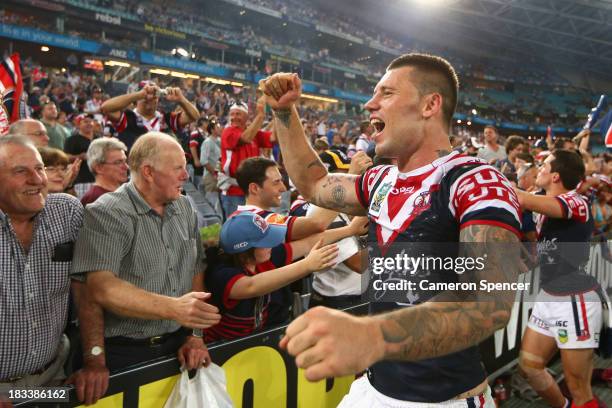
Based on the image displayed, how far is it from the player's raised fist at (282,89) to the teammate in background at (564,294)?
2.00m

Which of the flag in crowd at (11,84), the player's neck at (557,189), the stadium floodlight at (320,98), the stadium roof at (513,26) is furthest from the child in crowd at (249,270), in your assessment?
the stadium roof at (513,26)

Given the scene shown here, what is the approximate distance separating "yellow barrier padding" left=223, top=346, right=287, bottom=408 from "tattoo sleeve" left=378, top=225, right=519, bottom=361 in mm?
1639

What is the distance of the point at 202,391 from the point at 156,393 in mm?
230

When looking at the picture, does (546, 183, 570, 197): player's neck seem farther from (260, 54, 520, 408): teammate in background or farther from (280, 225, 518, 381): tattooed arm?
(280, 225, 518, 381): tattooed arm

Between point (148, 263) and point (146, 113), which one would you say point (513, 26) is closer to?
point (146, 113)

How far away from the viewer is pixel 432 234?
175cm

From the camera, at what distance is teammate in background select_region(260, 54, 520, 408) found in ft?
3.91

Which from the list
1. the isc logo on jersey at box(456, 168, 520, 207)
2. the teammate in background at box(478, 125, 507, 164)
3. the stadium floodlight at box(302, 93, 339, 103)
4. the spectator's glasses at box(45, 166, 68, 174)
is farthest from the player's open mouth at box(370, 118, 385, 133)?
the stadium floodlight at box(302, 93, 339, 103)

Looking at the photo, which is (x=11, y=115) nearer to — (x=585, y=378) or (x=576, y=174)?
(x=576, y=174)

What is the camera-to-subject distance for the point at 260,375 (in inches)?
117

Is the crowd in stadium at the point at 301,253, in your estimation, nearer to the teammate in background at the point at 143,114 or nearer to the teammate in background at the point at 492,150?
the teammate in background at the point at 143,114

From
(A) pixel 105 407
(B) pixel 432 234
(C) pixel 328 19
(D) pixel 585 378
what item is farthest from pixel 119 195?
(C) pixel 328 19

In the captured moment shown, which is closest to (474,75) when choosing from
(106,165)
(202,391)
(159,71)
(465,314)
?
(159,71)

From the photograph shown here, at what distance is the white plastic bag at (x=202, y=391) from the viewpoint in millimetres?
2555
